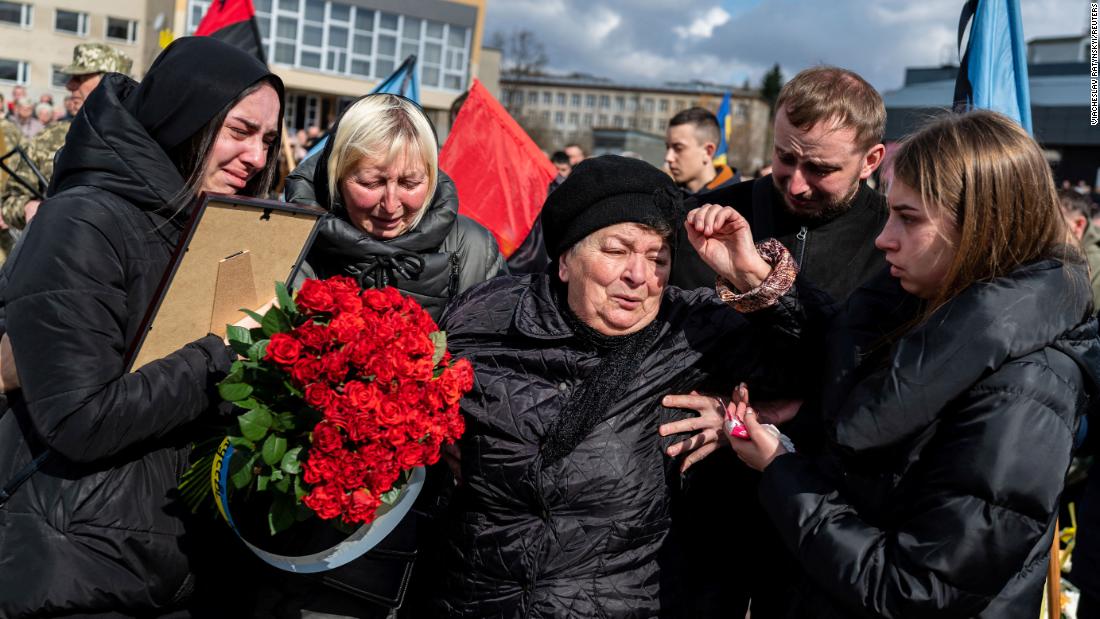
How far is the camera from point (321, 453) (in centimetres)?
216

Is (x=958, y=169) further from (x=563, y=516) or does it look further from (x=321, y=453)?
(x=321, y=453)

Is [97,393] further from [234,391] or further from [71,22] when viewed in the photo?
[71,22]

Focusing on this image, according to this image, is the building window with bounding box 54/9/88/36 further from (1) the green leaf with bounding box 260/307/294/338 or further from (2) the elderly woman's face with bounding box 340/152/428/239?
(1) the green leaf with bounding box 260/307/294/338

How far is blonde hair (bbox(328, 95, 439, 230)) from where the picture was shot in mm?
3232

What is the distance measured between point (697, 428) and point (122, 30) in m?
59.0

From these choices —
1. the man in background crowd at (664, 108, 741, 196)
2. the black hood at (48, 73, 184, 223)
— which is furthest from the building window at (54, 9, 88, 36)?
the black hood at (48, 73, 184, 223)

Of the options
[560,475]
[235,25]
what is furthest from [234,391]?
[235,25]

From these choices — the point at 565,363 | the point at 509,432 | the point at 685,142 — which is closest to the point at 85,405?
the point at 509,432

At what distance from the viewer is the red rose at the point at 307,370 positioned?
7.13 feet

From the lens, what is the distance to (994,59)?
4.54 meters

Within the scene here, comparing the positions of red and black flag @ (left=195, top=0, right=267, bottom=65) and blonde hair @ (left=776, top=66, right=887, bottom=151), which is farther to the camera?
red and black flag @ (left=195, top=0, right=267, bottom=65)

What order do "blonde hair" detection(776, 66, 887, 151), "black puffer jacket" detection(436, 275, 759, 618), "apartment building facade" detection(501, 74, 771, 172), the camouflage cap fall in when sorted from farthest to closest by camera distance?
"apartment building facade" detection(501, 74, 771, 172), the camouflage cap, "blonde hair" detection(776, 66, 887, 151), "black puffer jacket" detection(436, 275, 759, 618)

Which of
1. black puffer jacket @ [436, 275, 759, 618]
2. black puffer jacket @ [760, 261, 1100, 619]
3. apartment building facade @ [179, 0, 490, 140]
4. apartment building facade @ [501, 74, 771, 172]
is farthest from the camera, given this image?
apartment building facade @ [501, 74, 771, 172]

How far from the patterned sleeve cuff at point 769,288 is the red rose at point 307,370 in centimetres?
116
